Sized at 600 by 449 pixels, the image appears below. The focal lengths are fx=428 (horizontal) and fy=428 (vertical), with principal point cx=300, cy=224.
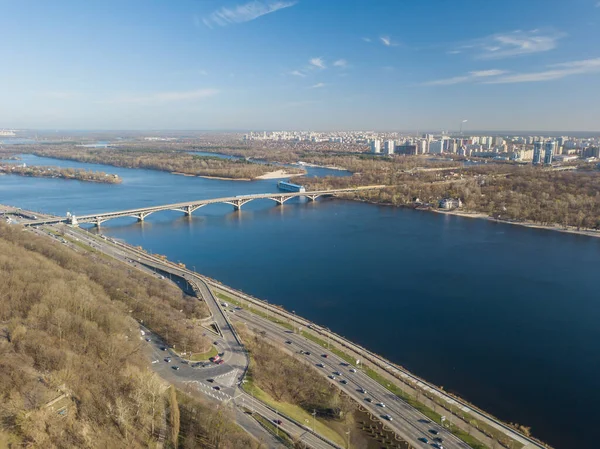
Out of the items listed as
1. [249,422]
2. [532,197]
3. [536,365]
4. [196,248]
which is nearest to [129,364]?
[249,422]

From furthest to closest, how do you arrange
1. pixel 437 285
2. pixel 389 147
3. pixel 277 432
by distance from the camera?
pixel 389 147
pixel 437 285
pixel 277 432

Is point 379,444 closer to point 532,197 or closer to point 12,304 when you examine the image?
point 12,304

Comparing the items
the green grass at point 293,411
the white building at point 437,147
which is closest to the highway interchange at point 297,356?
the green grass at point 293,411

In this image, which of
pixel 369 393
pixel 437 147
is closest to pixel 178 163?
pixel 369 393

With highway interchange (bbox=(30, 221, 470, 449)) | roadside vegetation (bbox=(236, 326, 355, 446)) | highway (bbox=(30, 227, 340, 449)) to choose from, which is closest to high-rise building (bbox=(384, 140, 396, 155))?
highway (bbox=(30, 227, 340, 449))

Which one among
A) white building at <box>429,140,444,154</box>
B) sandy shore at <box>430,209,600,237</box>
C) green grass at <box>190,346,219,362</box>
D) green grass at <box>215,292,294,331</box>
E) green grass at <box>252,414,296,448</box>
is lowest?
sandy shore at <box>430,209,600,237</box>

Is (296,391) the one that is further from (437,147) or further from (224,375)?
(437,147)

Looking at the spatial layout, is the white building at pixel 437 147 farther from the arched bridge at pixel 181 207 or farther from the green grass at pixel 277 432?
the green grass at pixel 277 432

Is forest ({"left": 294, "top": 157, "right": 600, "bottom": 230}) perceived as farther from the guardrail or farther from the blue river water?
the guardrail
